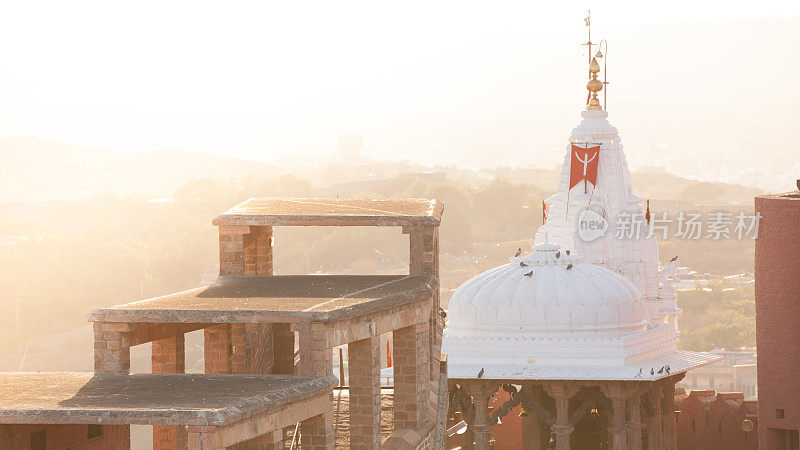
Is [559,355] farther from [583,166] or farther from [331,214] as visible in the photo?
[331,214]

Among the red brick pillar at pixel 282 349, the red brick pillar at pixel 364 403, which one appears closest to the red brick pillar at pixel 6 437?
the red brick pillar at pixel 364 403

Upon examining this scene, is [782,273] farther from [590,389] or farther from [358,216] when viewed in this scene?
[358,216]

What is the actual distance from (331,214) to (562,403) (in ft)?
30.6

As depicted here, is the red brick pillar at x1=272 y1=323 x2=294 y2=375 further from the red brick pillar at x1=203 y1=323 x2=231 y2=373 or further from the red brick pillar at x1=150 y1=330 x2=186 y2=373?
the red brick pillar at x1=150 y1=330 x2=186 y2=373

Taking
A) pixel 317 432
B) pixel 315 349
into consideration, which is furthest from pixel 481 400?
pixel 315 349

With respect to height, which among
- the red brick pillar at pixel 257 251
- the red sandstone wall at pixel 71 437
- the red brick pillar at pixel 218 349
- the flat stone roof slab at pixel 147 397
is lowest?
the red sandstone wall at pixel 71 437

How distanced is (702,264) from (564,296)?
342ft

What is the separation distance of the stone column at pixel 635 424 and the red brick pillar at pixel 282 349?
Answer: 9.12 m

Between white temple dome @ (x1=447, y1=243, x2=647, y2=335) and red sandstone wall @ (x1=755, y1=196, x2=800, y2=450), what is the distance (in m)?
2.70

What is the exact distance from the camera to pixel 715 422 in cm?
3191

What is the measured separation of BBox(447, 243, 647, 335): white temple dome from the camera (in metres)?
29.3

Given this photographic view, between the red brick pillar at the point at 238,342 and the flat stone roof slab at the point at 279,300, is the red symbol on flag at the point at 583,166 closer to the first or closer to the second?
the flat stone roof slab at the point at 279,300

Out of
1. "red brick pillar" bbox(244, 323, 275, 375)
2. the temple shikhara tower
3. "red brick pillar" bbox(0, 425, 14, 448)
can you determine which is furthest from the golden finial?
"red brick pillar" bbox(0, 425, 14, 448)

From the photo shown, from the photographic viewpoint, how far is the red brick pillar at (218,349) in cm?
2048
